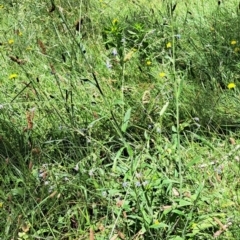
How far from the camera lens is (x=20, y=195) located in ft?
5.77

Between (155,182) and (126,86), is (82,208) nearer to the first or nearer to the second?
(155,182)

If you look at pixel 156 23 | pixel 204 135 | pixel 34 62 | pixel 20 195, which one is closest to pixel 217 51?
pixel 156 23

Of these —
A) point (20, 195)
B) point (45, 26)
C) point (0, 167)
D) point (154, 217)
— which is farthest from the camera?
point (45, 26)

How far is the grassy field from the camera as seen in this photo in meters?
1.57

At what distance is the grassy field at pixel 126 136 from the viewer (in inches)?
61.7

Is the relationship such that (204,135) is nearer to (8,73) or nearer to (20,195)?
(20,195)

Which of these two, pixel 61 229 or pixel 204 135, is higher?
pixel 204 135

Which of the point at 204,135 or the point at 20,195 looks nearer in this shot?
the point at 20,195

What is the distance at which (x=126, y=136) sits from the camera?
6.80 feet

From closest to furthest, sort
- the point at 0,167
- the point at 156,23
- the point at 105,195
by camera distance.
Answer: the point at 105,195 < the point at 0,167 < the point at 156,23

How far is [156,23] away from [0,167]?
147 cm

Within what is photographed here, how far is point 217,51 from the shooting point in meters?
2.63

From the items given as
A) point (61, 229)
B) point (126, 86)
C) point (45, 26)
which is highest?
point (45, 26)

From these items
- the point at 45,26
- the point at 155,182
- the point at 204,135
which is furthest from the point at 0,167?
the point at 45,26
